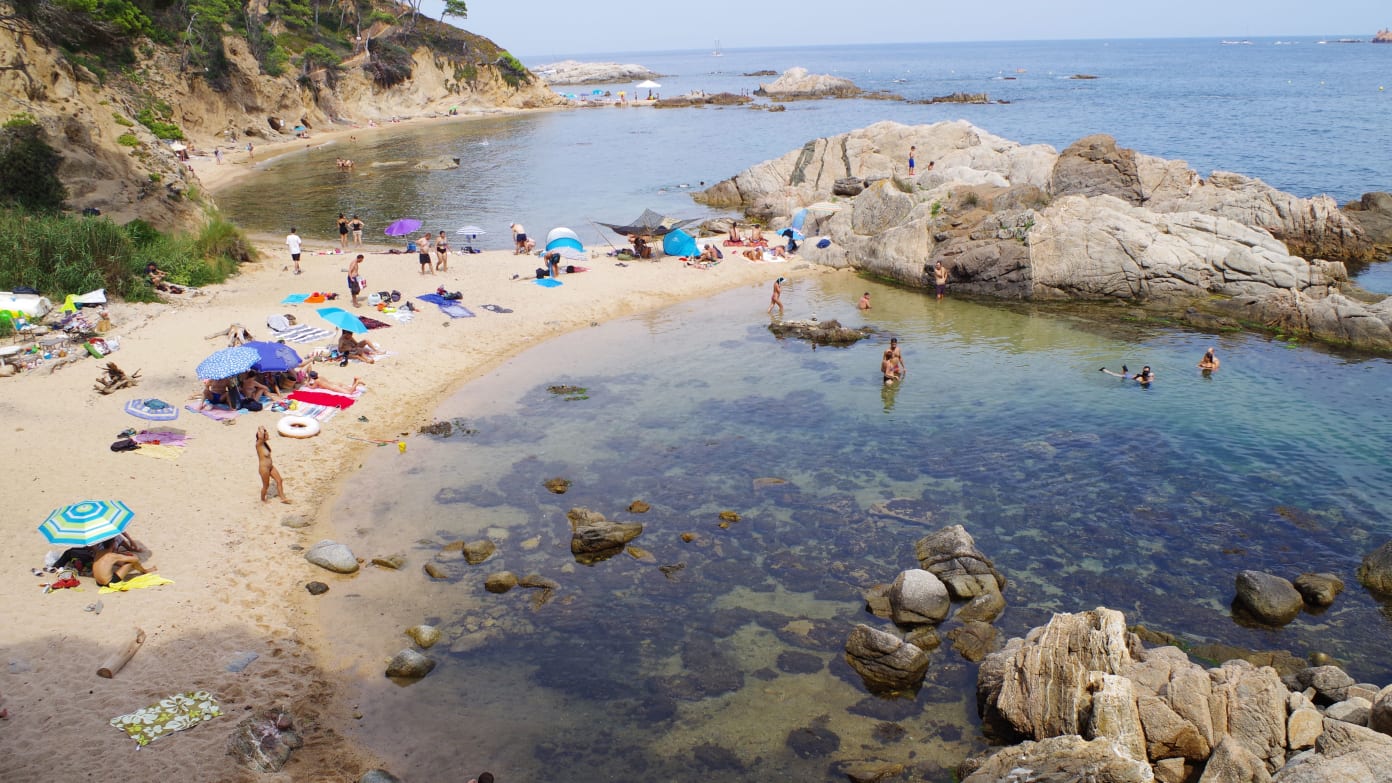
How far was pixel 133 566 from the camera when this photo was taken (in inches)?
561

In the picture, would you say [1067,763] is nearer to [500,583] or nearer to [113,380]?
[500,583]

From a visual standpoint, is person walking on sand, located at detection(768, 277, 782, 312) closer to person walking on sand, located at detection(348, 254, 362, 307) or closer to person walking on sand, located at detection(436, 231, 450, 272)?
person walking on sand, located at detection(436, 231, 450, 272)

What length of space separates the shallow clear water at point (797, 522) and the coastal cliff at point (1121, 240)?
2.68 metres

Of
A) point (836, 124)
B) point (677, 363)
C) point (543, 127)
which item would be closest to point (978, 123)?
point (836, 124)

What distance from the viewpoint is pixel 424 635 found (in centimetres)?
1400

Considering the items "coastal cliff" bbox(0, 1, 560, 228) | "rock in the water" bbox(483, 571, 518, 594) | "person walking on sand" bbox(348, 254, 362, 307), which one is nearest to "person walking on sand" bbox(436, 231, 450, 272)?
"person walking on sand" bbox(348, 254, 362, 307)

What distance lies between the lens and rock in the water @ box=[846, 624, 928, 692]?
12969 mm

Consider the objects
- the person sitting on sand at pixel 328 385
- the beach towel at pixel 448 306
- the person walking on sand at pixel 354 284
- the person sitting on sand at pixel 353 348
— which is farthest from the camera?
the beach towel at pixel 448 306

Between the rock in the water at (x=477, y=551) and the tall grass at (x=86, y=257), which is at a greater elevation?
the tall grass at (x=86, y=257)

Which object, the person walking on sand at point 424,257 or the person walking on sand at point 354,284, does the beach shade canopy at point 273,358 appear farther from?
the person walking on sand at point 424,257

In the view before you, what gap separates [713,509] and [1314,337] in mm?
22746

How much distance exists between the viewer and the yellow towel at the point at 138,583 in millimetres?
13797

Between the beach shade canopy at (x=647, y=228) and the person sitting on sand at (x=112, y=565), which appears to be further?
the beach shade canopy at (x=647, y=228)

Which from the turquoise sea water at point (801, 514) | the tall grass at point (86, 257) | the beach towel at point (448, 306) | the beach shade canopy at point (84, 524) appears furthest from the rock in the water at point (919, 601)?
the tall grass at point (86, 257)
